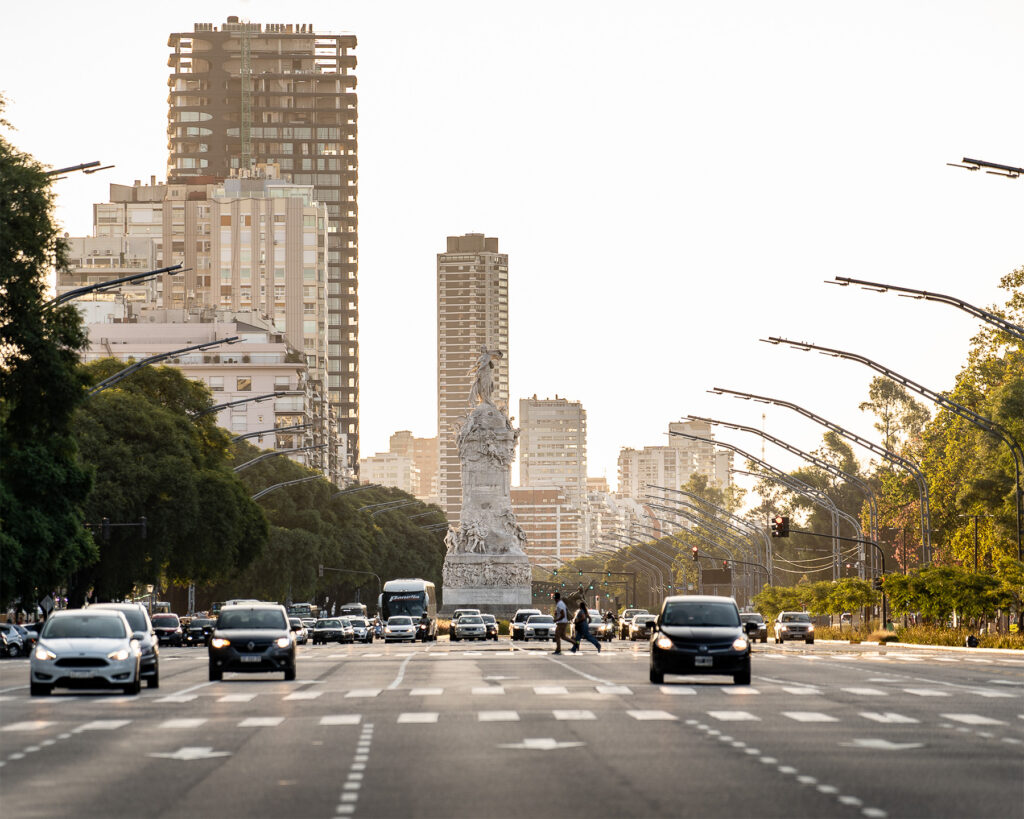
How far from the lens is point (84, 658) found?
31516mm

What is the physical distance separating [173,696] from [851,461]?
149m

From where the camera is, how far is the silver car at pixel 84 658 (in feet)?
103

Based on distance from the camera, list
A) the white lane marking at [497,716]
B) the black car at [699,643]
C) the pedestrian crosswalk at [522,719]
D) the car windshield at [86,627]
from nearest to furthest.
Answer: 1. the pedestrian crosswalk at [522,719]
2. the white lane marking at [497,716]
3. the car windshield at [86,627]
4. the black car at [699,643]

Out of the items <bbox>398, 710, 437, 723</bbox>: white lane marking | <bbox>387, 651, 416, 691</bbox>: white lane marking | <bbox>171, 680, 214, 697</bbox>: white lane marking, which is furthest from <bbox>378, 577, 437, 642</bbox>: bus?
<bbox>398, 710, 437, 723</bbox>: white lane marking

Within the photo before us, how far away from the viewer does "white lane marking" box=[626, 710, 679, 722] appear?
24188 millimetres

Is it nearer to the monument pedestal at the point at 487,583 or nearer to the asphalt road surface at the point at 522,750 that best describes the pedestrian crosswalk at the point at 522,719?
the asphalt road surface at the point at 522,750

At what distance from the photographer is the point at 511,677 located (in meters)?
38.6

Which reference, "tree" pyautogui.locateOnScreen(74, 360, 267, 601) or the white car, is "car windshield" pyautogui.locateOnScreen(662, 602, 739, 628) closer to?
"tree" pyautogui.locateOnScreen(74, 360, 267, 601)

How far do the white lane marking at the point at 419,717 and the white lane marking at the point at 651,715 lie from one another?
102 inches

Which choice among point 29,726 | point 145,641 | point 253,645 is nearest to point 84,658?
point 145,641

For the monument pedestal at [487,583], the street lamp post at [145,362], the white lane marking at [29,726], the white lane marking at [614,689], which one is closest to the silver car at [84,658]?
the white lane marking at [29,726]

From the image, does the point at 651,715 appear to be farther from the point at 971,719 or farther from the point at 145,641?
the point at 145,641

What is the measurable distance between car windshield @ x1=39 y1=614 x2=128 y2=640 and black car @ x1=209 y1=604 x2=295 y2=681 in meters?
5.87

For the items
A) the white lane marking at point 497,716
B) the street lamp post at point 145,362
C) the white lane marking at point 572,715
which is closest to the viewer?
the white lane marking at point 497,716
